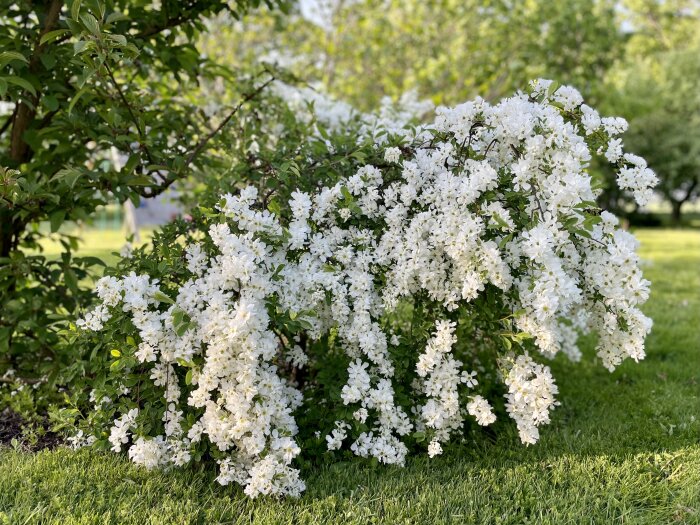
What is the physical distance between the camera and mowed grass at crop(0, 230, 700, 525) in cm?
268

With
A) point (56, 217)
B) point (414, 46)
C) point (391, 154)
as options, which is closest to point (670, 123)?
point (414, 46)

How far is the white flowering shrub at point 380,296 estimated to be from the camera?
2.78 meters

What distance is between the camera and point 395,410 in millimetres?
3127

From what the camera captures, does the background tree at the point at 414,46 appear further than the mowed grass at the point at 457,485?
Yes

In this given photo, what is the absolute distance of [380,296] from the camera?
3254 mm

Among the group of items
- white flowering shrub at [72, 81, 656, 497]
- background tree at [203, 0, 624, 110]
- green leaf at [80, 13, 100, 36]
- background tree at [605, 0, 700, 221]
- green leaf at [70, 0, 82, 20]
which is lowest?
white flowering shrub at [72, 81, 656, 497]

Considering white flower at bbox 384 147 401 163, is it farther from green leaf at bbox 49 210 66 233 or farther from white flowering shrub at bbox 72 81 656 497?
green leaf at bbox 49 210 66 233

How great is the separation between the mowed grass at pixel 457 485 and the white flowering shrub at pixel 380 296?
0.13 meters

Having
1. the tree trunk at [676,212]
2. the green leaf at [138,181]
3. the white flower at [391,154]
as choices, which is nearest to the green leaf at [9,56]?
the green leaf at [138,181]

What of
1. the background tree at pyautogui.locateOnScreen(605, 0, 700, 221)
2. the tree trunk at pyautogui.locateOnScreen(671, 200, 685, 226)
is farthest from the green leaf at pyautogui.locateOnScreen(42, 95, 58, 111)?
the tree trunk at pyautogui.locateOnScreen(671, 200, 685, 226)

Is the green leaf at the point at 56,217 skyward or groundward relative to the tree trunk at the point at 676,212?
groundward

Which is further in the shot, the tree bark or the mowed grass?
the tree bark

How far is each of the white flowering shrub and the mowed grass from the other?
127mm

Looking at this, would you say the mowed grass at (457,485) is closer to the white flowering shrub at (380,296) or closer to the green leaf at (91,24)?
the white flowering shrub at (380,296)
